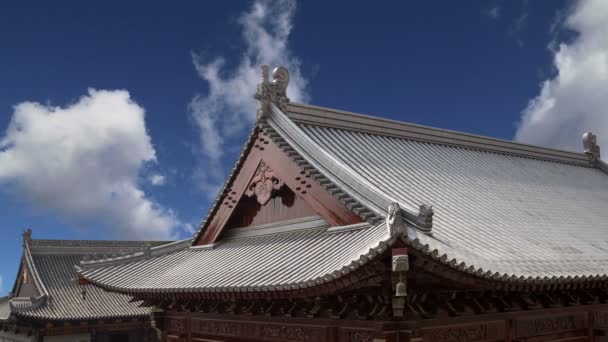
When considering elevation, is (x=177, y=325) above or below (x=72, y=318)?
below

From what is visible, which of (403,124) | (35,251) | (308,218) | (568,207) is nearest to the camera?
(308,218)

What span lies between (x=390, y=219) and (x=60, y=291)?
1075 inches

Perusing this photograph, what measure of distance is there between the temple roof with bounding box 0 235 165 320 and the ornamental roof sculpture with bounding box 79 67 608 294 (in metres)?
10.3

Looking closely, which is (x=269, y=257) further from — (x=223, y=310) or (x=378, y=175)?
(x=378, y=175)

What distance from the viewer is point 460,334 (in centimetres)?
1002

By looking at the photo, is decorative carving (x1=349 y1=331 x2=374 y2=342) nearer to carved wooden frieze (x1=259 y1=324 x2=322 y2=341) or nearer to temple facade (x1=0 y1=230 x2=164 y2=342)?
carved wooden frieze (x1=259 y1=324 x2=322 y2=341)

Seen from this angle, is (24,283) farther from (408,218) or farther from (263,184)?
(408,218)

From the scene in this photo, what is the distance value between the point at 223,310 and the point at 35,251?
2634cm

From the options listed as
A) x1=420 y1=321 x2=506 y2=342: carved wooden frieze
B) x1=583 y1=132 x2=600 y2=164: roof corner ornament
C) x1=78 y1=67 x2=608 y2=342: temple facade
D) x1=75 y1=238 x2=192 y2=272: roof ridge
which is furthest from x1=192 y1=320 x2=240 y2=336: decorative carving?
x1=583 y1=132 x2=600 y2=164: roof corner ornament

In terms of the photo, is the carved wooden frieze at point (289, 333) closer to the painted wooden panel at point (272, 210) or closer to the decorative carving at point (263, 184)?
the painted wooden panel at point (272, 210)

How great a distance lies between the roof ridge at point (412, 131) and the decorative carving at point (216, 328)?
5.51 meters

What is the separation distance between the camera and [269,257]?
1162 cm

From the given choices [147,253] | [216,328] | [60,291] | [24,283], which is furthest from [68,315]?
[216,328]

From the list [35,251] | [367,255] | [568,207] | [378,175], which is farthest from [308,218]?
[35,251]
